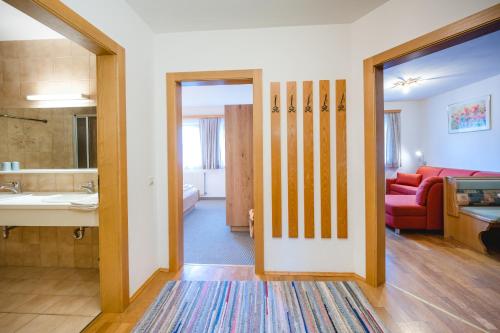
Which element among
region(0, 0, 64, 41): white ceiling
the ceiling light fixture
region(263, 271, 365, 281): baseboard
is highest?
region(0, 0, 64, 41): white ceiling

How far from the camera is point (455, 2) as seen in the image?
5.21ft

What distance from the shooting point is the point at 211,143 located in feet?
21.0

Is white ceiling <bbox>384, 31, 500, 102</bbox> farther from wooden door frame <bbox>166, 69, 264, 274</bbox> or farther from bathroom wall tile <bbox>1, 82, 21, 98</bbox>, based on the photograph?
bathroom wall tile <bbox>1, 82, 21, 98</bbox>

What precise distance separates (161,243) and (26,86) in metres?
2.13

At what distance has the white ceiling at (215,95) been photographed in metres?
4.55

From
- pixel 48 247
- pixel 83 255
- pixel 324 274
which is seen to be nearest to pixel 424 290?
pixel 324 274

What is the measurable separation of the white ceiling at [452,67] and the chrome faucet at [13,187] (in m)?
5.14

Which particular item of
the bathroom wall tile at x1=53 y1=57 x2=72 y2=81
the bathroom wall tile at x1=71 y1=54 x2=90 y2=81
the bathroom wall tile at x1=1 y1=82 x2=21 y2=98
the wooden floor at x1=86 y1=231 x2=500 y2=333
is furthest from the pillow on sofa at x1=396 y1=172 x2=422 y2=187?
the bathroom wall tile at x1=1 y1=82 x2=21 y2=98

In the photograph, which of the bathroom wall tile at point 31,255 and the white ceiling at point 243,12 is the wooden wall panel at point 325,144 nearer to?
the white ceiling at point 243,12

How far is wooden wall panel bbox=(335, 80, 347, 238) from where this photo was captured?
7.45 ft

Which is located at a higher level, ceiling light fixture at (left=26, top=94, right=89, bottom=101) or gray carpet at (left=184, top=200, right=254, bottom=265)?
ceiling light fixture at (left=26, top=94, right=89, bottom=101)

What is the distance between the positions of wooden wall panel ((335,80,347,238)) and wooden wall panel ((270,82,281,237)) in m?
0.57

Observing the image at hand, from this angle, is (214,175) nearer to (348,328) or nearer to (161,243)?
(161,243)

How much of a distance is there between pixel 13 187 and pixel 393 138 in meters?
7.18
